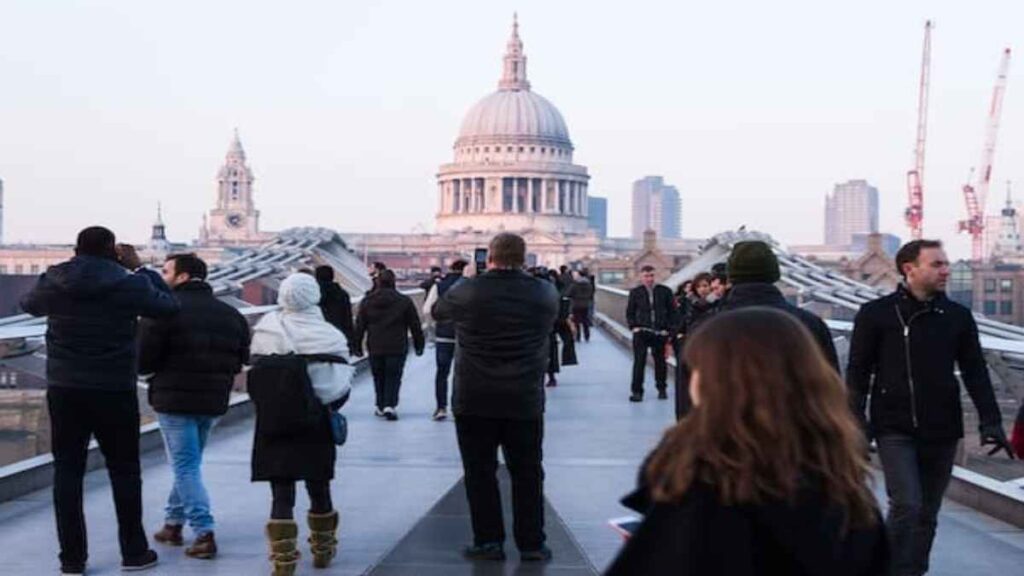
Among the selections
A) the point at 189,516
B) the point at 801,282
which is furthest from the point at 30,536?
the point at 801,282

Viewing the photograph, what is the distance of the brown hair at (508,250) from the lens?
784 cm

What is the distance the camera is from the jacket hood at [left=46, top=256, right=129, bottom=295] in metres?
7.33

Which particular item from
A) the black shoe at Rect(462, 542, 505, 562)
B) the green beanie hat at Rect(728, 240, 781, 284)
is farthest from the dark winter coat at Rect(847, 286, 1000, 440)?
the black shoe at Rect(462, 542, 505, 562)

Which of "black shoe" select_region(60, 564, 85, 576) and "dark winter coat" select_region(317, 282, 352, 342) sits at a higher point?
"dark winter coat" select_region(317, 282, 352, 342)

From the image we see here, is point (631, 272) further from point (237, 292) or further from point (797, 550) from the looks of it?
point (797, 550)

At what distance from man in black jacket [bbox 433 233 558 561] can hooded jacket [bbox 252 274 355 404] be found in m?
0.62

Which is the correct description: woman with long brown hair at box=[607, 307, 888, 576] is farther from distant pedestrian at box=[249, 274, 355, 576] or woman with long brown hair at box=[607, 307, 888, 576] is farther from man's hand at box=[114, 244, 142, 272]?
man's hand at box=[114, 244, 142, 272]

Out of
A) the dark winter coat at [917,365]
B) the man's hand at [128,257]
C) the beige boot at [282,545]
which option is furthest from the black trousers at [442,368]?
the dark winter coat at [917,365]

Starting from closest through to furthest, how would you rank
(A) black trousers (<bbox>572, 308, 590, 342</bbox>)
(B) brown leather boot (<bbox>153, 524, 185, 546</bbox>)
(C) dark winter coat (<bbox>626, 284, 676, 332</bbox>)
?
(B) brown leather boot (<bbox>153, 524, 185, 546</bbox>)
(C) dark winter coat (<bbox>626, 284, 676, 332</bbox>)
(A) black trousers (<bbox>572, 308, 590, 342</bbox>)

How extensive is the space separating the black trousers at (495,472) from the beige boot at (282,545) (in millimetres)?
929

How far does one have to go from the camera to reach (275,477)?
24.0 ft

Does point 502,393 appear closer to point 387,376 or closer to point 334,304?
point 334,304

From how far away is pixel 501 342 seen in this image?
779cm

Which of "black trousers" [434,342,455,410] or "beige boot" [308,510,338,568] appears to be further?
"black trousers" [434,342,455,410]
